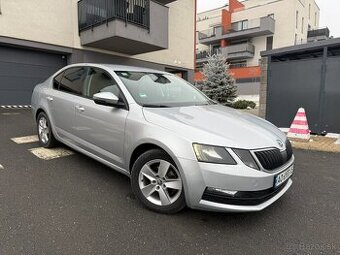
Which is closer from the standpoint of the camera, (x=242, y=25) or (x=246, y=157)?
(x=246, y=157)

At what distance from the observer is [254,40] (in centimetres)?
3747

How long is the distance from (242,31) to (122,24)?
29.1 meters

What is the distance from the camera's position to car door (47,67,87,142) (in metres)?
4.14

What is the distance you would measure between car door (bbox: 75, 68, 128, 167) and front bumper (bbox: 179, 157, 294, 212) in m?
1.03

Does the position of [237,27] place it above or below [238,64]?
above

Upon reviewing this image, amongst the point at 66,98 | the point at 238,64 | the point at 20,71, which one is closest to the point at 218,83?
the point at 20,71

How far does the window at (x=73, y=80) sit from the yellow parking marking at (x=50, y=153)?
1113 mm

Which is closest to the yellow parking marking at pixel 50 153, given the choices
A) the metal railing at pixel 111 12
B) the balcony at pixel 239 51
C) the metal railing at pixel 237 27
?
the metal railing at pixel 111 12

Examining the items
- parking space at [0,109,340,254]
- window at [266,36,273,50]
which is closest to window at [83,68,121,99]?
parking space at [0,109,340,254]

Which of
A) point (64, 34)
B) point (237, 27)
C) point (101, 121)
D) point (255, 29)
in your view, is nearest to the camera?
point (101, 121)

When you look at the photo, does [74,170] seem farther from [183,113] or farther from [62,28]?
[62,28]

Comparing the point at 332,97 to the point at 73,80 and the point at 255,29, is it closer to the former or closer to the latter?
the point at 73,80

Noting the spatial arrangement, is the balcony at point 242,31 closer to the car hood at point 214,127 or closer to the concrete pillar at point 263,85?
the concrete pillar at point 263,85

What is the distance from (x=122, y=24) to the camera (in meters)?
11.3
